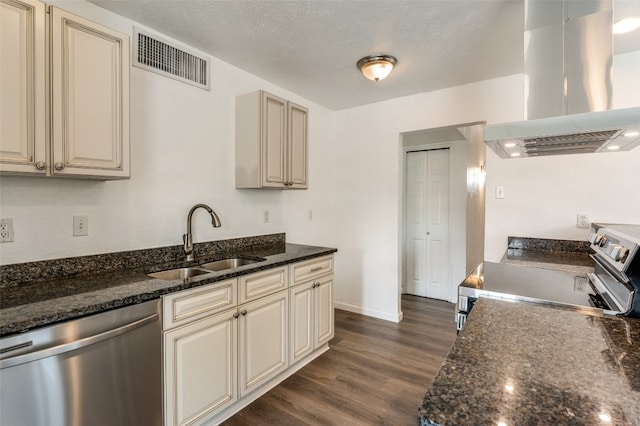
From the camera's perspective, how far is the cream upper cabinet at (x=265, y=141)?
255 cm

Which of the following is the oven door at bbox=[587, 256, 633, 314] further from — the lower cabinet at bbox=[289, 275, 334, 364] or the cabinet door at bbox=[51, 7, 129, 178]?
the cabinet door at bbox=[51, 7, 129, 178]

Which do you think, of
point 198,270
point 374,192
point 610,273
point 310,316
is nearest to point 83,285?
point 198,270

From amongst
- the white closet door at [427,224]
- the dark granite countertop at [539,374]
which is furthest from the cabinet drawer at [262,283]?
the white closet door at [427,224]

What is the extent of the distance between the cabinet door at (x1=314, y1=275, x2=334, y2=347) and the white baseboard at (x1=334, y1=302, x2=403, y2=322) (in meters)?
1.05

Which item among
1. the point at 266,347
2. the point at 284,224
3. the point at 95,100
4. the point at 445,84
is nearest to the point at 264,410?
the point at 266,347

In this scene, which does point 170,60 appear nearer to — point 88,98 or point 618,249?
point 88,98

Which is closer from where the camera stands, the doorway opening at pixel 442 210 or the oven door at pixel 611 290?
the oven door at pixel 611 290

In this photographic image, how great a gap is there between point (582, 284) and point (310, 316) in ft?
5.79

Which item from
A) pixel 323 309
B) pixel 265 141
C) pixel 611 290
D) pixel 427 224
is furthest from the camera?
pixel 427 224

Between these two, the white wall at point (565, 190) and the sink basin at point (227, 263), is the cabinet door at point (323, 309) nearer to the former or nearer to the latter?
the sink basin at point (227, 263)

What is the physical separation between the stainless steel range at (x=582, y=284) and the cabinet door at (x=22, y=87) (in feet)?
6.72

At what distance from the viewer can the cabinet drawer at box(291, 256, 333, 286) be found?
7.80 ft

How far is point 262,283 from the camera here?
2092mm

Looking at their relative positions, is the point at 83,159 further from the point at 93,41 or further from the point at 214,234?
the point at 214,234
